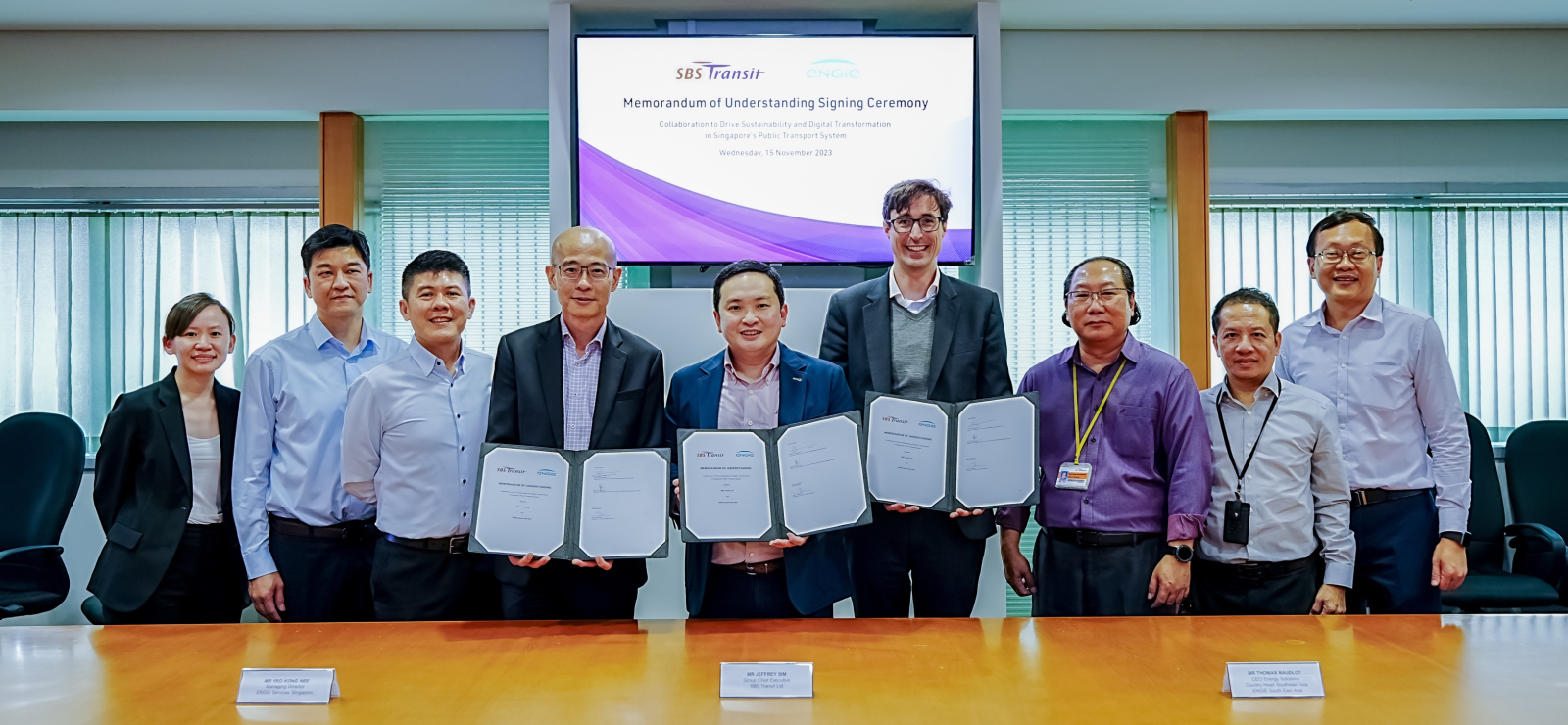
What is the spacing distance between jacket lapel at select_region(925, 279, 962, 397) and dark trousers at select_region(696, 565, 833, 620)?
2.54ft

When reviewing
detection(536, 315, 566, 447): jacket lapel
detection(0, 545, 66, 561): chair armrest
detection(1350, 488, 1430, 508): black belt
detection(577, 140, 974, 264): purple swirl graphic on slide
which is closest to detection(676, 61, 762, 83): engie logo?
detection(577, 140, 974, 264): purple swirl graphic on slide

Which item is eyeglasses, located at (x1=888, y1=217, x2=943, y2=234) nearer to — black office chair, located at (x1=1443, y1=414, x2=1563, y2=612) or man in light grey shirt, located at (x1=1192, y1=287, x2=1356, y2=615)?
man in light grey shirt, located at (x1=1192, y1=287, x2=1356, y2=615)

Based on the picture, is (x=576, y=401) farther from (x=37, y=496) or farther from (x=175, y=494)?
(x=37, y=496)

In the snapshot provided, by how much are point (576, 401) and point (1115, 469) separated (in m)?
1.56

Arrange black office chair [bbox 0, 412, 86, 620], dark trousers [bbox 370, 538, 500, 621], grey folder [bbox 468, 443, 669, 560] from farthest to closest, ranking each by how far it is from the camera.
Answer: black office chair [bbox 0, 412, 86, 620]
dark trousers [bbox 370, 538, 500, 621]
grey folder [bbox 468, 443, 669, 560]

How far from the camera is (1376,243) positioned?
2.99m

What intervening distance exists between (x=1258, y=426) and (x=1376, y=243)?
77 centimetres

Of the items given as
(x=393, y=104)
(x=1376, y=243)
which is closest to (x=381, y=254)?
(x=393, y=104)

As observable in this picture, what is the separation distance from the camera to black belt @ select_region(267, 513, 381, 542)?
9.27ft

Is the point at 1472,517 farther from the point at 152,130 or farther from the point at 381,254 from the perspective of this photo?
the point at 152,130

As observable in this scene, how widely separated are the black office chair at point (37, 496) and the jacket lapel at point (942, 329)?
151 inches

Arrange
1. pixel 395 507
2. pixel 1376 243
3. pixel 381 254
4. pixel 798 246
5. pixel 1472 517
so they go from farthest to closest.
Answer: pixel 381 254, pixel 1472 517, pixel 798 246, pixel 1376 243, pixel 395 507

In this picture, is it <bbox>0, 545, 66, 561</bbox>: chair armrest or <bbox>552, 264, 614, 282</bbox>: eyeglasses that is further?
<bbox>0, 545, 66, 561</bbox>: chair armrest

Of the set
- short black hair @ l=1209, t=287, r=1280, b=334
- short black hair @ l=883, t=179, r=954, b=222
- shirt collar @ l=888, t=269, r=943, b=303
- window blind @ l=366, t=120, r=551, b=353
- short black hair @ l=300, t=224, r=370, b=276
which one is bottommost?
short black hair @ l=1209, t=287, r=1280, b=334
